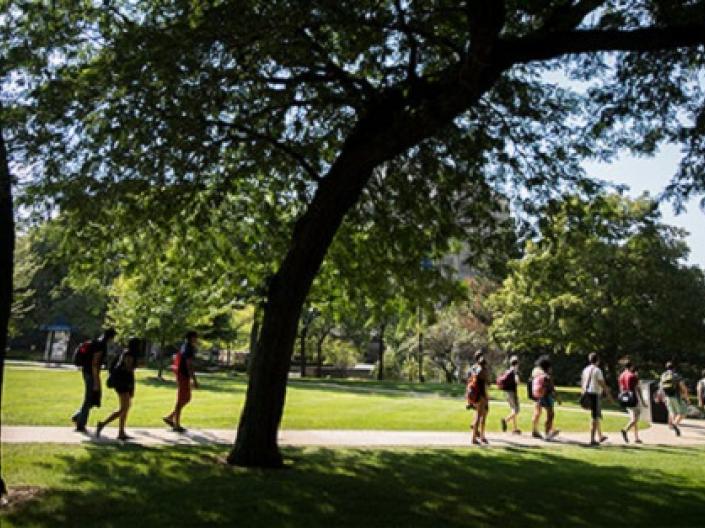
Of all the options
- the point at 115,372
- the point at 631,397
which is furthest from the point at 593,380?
the point at 115,372

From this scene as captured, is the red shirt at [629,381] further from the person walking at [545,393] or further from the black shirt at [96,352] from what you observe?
the black shirt at [96,352]

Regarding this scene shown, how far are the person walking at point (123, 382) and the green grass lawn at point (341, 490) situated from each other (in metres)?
0.87

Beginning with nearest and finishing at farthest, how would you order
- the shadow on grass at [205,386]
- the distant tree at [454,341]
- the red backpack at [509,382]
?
the red backpack at [509,382]
the shadow on grass at [205,386]
the distant tree at [454,341]

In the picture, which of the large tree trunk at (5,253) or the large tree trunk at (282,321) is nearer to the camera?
the large tree trunk at (5,253)

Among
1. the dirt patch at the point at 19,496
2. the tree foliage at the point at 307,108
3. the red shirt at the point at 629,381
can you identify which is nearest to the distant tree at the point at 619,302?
the red shirt at the point at 629,381

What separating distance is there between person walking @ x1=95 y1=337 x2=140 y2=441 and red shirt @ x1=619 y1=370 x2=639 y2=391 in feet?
35.9

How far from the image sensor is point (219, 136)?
971cm

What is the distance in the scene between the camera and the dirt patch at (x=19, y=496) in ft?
20.1

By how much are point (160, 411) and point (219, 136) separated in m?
8.56

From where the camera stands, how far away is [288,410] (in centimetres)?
1753

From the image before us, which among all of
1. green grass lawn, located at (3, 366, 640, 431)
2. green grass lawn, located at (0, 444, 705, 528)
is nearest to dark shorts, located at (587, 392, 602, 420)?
green grass lawn, located at (0, 444, 705, 528)

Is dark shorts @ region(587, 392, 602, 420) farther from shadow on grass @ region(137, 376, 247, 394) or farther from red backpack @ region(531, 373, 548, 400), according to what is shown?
shadow on grass @ region(137, 376, 247, 394)

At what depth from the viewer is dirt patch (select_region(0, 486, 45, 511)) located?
→ 6.13 m

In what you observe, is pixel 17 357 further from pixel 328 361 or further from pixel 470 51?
pixel 470 51
